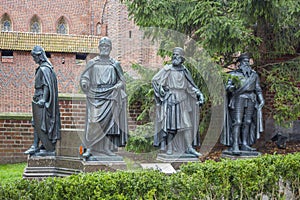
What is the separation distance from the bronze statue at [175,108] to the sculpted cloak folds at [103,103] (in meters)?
0.86

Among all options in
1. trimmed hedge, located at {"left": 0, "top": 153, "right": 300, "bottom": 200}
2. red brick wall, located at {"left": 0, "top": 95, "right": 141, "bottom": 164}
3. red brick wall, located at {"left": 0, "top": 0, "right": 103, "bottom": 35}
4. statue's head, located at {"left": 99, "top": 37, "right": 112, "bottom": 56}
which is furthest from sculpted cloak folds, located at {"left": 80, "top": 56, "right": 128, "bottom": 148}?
red brick wall, located at {"left": 0, "top": 0, "right": 103, "bottom": 35}

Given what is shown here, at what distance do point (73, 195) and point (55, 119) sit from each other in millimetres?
3099

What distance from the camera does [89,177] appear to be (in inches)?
182

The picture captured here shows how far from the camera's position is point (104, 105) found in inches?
277

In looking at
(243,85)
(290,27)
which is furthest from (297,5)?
(243,85)

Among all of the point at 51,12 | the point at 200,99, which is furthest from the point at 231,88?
the point at 51,12

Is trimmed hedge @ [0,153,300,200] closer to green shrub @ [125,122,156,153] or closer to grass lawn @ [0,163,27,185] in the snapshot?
grass lawn @ [0,163,27,185]

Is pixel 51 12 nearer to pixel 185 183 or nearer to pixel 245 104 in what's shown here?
pixel 245 104

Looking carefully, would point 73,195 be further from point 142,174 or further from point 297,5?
point 297,5

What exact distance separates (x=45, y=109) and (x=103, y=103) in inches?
43.4

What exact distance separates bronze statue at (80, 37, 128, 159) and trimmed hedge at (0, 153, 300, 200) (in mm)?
2088

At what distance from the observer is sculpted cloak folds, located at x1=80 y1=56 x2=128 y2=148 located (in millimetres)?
7016

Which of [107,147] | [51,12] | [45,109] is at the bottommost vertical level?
[107,147]

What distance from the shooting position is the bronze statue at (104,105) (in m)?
7.02
